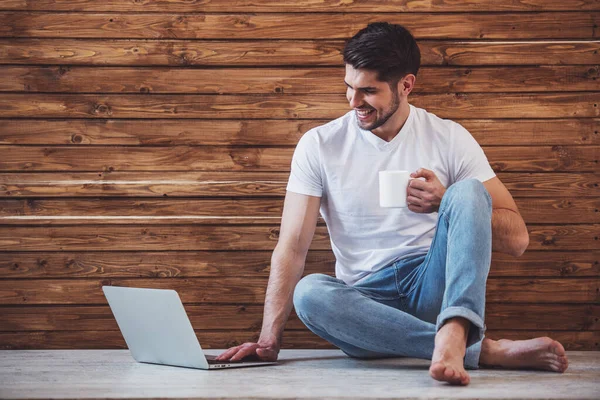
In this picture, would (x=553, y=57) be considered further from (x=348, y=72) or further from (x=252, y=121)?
(x=252, y=121)

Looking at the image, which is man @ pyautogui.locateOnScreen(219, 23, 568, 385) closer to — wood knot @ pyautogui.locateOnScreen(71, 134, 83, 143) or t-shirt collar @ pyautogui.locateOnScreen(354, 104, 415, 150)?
t-shirt collar @ pyautogui.locateOnScreen(354, 104, 415, 150)

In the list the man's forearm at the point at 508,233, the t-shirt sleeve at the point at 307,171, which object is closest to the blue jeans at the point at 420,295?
the man's forearm at the point at 508,233

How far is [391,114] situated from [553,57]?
2.46ft

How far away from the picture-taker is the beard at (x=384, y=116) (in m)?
2.38

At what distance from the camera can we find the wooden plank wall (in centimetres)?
270

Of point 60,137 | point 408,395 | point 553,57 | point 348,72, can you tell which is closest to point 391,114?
point 348,72

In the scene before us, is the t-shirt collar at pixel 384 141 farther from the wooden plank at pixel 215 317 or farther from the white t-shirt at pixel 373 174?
the wooden plank at pixel 215 317

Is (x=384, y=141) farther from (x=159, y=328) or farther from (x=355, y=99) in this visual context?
(x=159, y=328)

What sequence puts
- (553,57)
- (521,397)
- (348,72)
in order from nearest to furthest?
(521,397) → (348,72) → (553,57)

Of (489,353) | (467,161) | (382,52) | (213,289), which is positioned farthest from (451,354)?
(213,289)

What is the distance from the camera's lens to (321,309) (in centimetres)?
213

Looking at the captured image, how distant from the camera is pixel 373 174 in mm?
2416

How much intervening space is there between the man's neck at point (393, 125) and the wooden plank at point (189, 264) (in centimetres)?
53

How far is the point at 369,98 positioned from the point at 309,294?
674 mm
